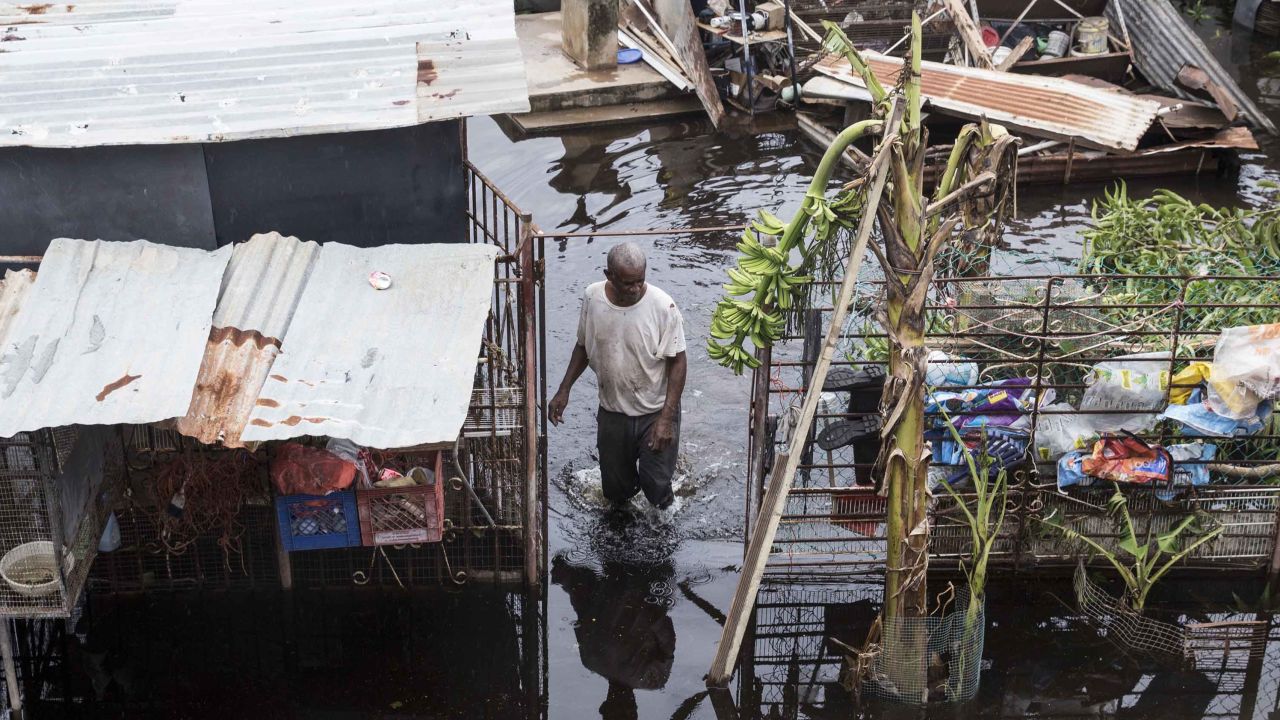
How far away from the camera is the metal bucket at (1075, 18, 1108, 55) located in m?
14.8

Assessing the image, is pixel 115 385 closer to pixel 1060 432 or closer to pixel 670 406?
pixel 670 406

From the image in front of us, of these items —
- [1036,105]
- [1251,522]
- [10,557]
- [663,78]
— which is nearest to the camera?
[10,557]

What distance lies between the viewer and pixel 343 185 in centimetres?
688

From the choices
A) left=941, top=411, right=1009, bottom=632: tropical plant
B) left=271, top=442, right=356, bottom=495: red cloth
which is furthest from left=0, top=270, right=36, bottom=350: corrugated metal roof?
left=941, top=411, right=1009, bottom=632: tropical plant

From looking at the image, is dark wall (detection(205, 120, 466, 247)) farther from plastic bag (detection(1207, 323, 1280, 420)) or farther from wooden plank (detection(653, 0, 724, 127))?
wooden plank (detection(653, 0, 724, 127))

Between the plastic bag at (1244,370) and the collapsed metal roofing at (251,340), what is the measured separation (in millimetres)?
4001

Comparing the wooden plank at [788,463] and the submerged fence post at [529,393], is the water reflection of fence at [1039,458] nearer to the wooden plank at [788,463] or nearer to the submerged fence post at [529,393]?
the wooden plank at [788,463]

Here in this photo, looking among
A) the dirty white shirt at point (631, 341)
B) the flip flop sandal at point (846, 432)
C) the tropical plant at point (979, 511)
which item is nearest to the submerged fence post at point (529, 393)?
the dirty white shirt at point (631, 341)

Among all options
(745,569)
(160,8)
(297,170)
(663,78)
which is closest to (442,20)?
(297,170)

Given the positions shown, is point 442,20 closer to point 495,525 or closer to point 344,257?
point 344,257

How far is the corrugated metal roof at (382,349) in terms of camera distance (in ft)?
17.7

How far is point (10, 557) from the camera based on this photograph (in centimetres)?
604

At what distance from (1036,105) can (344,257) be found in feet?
27.1

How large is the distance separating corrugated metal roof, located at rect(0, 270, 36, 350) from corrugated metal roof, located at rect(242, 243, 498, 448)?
1.30 metres
